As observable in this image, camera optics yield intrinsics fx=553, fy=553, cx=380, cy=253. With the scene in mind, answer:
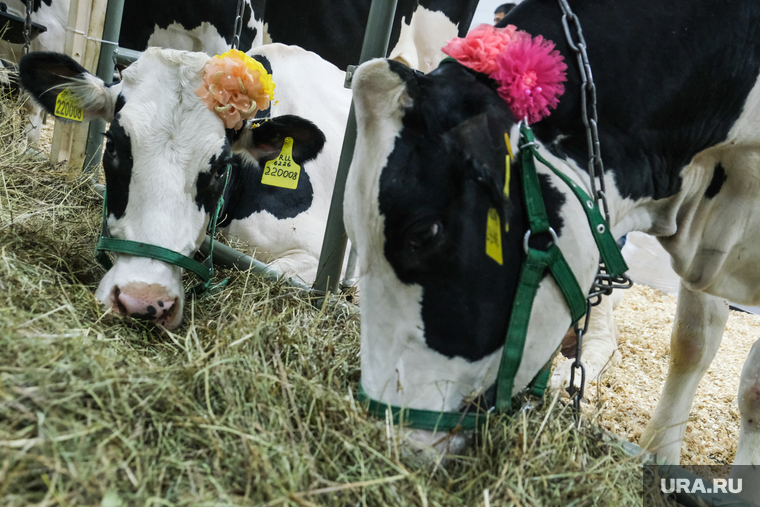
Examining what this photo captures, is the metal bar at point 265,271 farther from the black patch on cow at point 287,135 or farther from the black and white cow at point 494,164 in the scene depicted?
the black and white cow at point 494,164

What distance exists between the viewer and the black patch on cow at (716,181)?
1.94m

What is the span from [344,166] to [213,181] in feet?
1.83

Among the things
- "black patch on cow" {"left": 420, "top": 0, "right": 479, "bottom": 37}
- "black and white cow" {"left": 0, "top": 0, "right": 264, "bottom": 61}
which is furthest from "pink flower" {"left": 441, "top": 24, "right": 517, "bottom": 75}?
"black patch on cow" {"left": 420, "top": 0, "right": 479, "bottom": 37}

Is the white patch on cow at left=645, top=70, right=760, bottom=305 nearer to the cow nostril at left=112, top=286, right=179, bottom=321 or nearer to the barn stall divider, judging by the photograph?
the barn stall divider

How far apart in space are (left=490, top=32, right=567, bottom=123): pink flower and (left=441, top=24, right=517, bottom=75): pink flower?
2 centimetres

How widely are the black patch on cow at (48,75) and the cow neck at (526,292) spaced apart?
2.14m

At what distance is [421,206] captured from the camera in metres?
1.36

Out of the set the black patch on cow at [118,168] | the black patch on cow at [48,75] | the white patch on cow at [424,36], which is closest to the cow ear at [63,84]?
the black patch on cow at [48,75]

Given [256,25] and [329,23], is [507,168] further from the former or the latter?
[329,23]

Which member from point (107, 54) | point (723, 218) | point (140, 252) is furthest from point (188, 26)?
point (723, 218)

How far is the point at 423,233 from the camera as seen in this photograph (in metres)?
1.37

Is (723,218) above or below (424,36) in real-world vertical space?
below

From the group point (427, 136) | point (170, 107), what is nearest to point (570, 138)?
point (427, 136)

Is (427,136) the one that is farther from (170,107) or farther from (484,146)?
(170,107)
